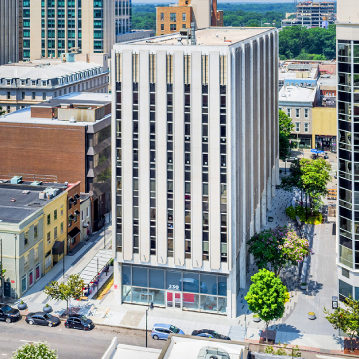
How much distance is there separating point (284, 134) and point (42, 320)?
89368 millimetres

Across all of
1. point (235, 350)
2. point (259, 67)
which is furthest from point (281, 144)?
point (235, 350)

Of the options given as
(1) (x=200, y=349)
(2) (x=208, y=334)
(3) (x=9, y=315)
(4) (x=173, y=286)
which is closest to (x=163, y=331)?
(2) (x=208, y=334)

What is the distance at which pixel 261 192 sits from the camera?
109750 millimetres

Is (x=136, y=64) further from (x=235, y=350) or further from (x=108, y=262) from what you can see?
(x=235, y=350)

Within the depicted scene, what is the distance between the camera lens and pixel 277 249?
288ft

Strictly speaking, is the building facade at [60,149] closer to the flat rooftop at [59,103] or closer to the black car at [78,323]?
the flat rooftop at [59,103]

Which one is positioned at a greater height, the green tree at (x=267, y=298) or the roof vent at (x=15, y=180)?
the roof vent at (x=15, y=180)

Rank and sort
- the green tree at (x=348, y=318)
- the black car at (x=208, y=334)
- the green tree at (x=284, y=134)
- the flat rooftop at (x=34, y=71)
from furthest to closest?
the flat rooftop at (x=34, y=71), the green tree at (x=284, y=134), the black car at (x=208, y=334), the green tree at (x=348, y=318)

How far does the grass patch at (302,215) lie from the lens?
119 meters

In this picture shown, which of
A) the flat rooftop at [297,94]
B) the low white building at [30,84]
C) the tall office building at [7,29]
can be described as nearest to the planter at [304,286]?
the low white building at [30,84]

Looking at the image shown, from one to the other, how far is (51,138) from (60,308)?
33.2 m

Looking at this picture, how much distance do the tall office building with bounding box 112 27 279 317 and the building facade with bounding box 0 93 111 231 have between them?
2495 centimetres

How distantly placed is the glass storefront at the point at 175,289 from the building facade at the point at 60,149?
91.3 feet

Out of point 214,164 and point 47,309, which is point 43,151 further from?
point 214,164
